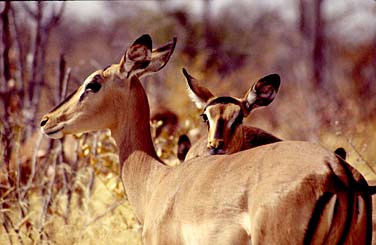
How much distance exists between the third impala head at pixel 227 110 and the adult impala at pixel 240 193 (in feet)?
1.52

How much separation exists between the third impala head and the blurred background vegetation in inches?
26.3

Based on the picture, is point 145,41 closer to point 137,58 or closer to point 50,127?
point 137,58

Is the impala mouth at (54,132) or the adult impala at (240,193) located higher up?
the impala mouth at (54,132)

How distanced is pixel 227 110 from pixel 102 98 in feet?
2.81

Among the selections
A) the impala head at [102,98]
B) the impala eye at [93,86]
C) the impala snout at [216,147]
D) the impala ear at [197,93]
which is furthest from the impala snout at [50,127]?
the impala ear at [197,93]

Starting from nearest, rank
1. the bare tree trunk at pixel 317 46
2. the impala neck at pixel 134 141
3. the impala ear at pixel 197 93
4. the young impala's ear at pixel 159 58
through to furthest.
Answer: the impala neck at pixel 134 141 < the young impala's ear at pixel 159 58 < the impala ear at pixel 197 93 < the bare tree trunk at pixel 317 46

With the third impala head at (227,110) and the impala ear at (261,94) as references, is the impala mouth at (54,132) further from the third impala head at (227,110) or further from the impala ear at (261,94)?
the impala ear at (261,94)

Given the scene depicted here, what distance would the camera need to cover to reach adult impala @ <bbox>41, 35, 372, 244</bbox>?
4.07 metres

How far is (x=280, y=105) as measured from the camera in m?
19.2

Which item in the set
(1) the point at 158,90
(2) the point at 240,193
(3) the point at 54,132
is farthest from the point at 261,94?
(1) the point at 158,90

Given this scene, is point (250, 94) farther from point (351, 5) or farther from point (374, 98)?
point (351, 5)

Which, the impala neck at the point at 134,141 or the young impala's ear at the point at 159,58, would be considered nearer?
the impala neck at the point at 134,141

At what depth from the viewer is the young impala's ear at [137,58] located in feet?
19.9

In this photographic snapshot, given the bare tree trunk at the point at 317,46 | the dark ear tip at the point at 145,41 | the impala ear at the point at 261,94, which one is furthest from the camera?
the bare tree trunk at the point at 317,46
